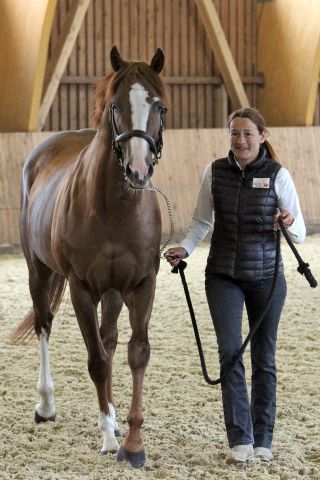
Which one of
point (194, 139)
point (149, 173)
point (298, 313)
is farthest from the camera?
point (194, 139)

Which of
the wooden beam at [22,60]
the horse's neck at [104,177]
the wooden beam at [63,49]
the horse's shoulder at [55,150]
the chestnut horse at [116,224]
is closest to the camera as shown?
the chestnut horse at [116,224]

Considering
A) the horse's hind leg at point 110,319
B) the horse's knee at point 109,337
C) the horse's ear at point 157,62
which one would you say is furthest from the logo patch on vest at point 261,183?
the horse's knee at point 109,337

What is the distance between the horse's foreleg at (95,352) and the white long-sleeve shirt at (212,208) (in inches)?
20.7

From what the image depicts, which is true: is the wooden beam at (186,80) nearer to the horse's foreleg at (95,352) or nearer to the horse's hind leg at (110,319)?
the horse's hind leg at (110,319)

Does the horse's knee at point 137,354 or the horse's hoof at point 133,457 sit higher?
the horse's knee at point 137,354

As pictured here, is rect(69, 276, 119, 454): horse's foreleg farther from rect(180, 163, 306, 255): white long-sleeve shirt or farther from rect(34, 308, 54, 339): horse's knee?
rect(34, 308, 54, 339): horse's knee

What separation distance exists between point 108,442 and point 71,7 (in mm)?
10676

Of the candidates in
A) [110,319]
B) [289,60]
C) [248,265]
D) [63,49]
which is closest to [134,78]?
[248,265]

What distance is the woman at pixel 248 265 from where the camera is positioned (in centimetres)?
411

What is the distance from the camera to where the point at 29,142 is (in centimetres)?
1260

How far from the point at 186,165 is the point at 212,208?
924 centimetres

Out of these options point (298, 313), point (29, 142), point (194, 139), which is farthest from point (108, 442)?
point (194, 139)

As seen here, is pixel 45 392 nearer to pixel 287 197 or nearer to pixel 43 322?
pixel 43 322

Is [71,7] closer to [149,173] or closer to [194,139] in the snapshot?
[194,139]
